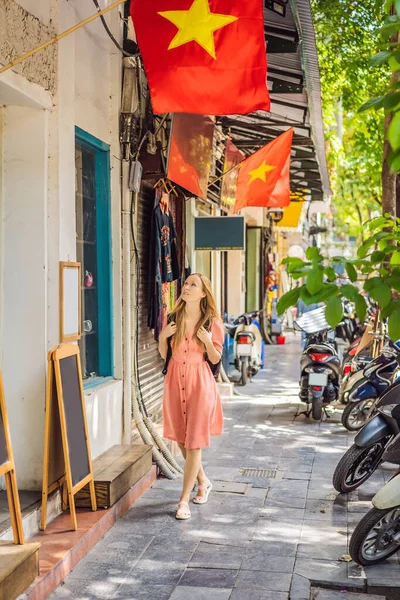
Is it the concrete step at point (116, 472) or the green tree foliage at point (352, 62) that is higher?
the green tree foliage at point (352, 62)

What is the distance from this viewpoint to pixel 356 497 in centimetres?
689

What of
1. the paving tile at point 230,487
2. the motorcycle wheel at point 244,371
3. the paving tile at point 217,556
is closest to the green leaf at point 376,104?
the paving tile at point 217,556

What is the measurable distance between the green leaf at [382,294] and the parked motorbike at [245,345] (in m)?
10.8

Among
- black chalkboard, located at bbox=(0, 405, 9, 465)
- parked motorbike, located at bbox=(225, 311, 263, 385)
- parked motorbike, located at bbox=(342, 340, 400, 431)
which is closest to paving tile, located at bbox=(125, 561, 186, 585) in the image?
black chalkboard, located at bbox=(0, 405, 9, 465)

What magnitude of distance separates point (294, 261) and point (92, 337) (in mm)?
4890

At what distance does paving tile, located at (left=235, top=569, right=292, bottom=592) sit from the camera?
4828 millimetres

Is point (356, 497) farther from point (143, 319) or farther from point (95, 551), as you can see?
point (143, 319)

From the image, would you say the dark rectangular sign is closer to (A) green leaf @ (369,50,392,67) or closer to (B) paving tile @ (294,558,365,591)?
(B) paving tile @ (294,558,365,591)

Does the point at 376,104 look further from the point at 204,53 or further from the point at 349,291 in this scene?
the point at 204,53

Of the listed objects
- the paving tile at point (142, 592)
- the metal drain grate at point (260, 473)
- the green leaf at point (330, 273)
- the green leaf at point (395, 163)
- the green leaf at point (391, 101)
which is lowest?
the metal drain grate at point (260, 473)

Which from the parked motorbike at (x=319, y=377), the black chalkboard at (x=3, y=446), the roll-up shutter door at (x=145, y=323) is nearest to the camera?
the black chalkboard at (x=3, y=446)

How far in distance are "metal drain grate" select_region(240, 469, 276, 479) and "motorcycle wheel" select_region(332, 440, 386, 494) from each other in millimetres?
884

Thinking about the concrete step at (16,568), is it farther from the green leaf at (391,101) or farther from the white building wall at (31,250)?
the green leaf at (391,101)

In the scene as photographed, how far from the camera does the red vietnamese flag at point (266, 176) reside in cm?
1048
